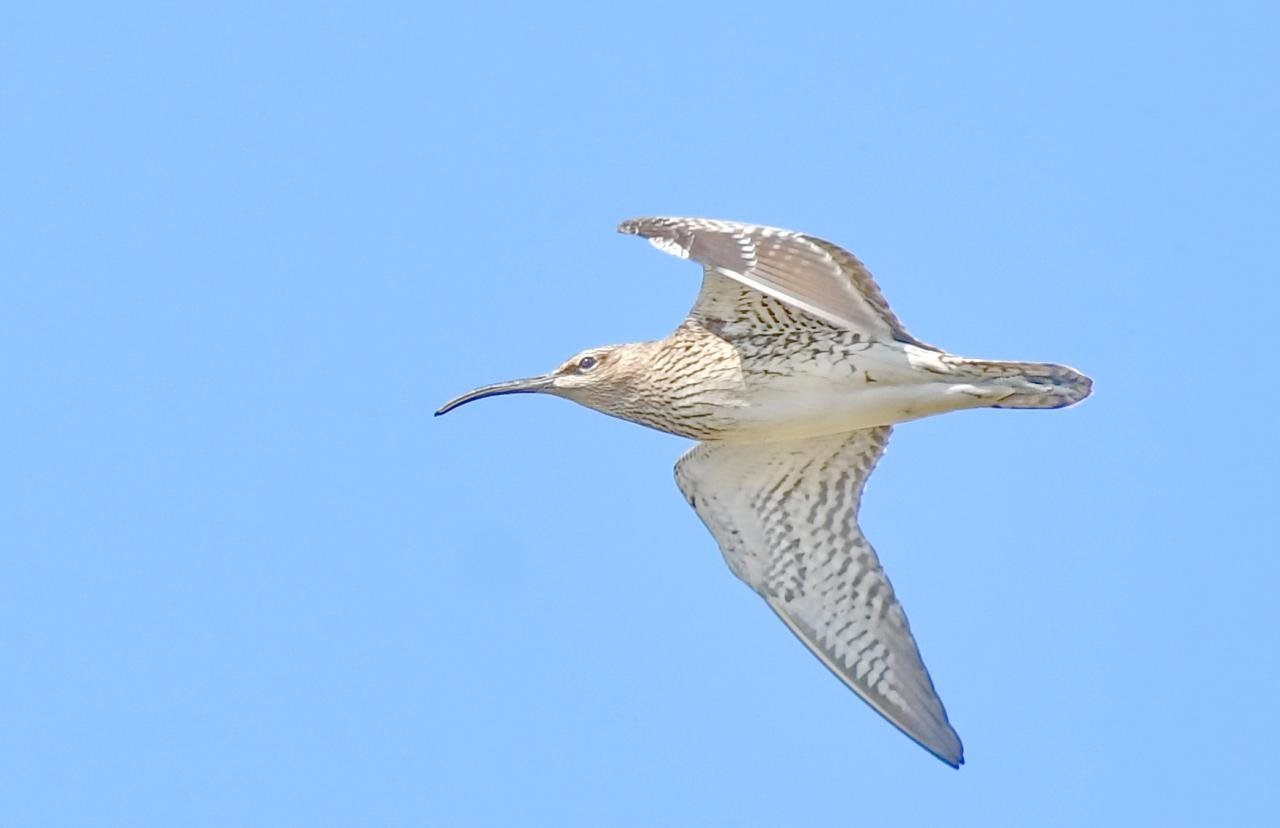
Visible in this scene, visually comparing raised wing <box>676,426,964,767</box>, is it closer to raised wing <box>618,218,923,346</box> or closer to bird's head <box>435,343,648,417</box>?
bird's head <box>435,343,648,417</box>

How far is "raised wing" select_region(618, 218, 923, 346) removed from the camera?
12.7 m

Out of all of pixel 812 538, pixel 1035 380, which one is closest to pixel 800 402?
pixel 812 538

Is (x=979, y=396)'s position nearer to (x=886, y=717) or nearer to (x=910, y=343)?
(x=910, y=343)

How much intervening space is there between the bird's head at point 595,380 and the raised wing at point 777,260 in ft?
4.26

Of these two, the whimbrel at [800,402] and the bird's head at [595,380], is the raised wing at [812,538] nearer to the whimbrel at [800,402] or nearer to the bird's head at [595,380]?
the whimbrel at [800,402]

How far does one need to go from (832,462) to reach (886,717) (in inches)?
75.2

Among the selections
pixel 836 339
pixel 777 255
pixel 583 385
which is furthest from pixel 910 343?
pixel 583 385

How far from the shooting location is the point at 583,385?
14461mm

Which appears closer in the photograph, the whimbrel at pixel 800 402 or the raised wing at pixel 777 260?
the raised wing at pixel 777 260

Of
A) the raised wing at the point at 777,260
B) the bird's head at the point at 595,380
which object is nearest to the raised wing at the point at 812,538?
the bird's head at the point at 595,380

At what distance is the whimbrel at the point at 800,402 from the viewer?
13.0 meters

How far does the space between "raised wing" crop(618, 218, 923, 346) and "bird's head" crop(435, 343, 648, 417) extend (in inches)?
51.1

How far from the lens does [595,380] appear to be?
14398 millimetres

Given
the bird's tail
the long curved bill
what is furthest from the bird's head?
the bird's tail
